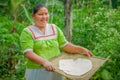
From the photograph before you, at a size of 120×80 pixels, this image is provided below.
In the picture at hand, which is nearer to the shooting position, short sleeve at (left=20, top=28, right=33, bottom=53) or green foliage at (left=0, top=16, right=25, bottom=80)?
short sleeve at (left=20, top=28, right=33, bottom=53)

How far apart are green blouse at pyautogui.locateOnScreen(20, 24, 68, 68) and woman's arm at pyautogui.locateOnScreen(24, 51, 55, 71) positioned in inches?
1.8

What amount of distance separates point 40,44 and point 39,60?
0.62 feet

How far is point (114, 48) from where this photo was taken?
4.61m

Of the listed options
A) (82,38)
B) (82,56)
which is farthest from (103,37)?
(82,56)

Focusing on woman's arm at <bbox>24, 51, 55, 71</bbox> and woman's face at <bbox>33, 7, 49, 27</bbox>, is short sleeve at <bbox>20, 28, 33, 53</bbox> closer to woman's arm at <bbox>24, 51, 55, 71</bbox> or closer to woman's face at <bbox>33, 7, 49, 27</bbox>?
woman's arm at <bbox>24, 51, 55, 71</bbox>

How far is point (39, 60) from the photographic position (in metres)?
2.89

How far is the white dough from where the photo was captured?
3.07m

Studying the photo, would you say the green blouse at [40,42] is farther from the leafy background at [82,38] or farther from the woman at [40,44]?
the leafy background at [82,38]

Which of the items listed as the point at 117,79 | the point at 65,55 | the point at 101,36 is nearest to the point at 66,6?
the point at 101,36

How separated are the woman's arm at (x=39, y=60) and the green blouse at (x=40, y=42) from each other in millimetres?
47

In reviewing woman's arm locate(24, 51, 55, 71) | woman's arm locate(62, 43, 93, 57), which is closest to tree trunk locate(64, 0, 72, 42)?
woman's arm locate(62, 43, 93, 57)

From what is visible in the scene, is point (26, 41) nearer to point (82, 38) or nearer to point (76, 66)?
point (76, 66)

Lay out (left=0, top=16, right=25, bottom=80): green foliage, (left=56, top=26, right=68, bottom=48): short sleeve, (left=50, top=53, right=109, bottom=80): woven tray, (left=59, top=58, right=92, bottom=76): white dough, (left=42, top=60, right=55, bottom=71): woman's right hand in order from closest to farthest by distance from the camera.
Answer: (left=42, top=60, right=55, bottom=71): woman's right hand, (left=50, top=53, right=109, bottom=80): woven tray, (left=59, top=58, right=92, bottom=76): white dough, (left=56, top=26, right=68, bottom=48): short sleeve, (left=0, top=16, right=25, bottom=80): green foliage

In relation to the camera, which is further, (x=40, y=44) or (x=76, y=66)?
(x=76, y=66)
